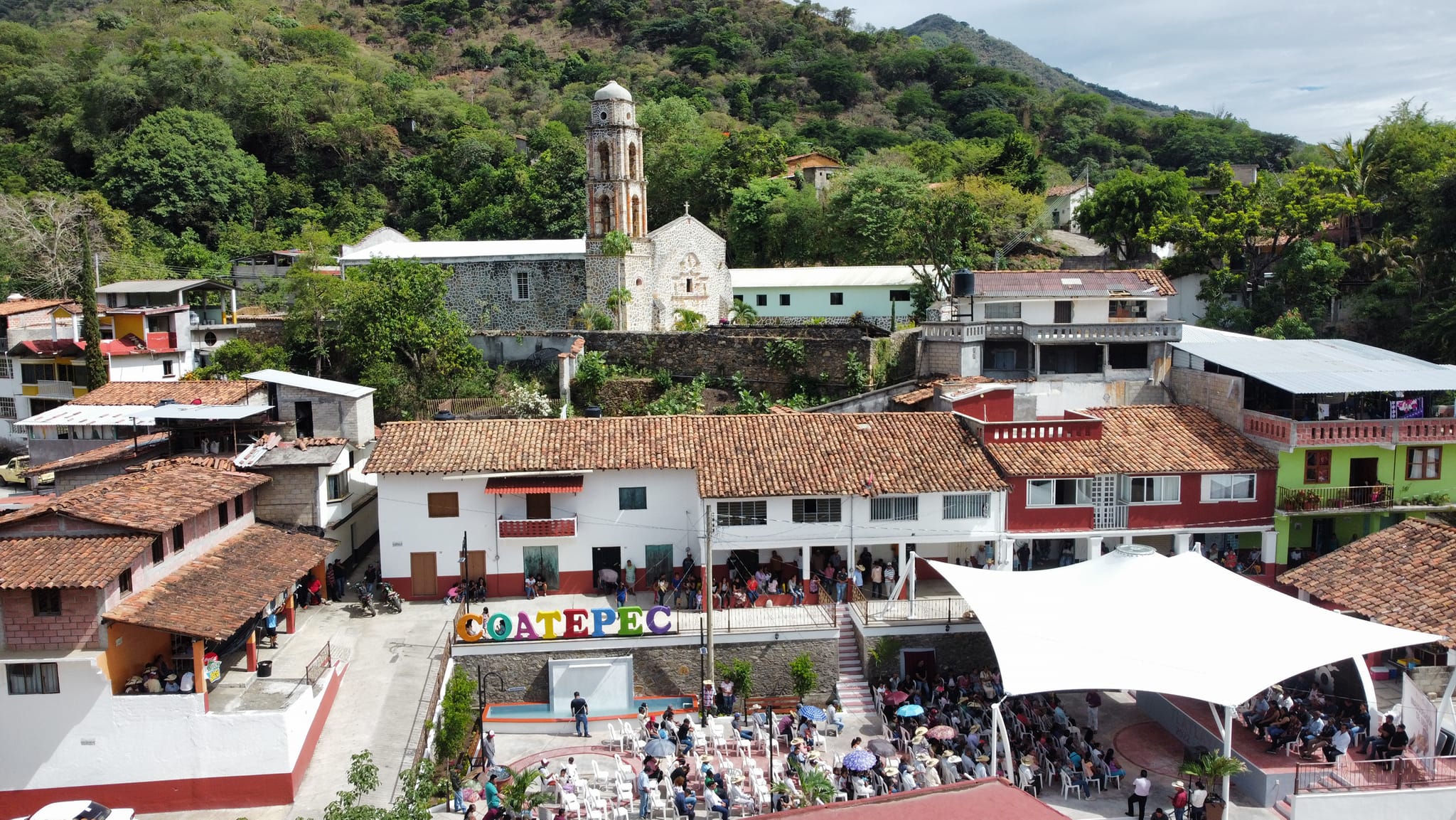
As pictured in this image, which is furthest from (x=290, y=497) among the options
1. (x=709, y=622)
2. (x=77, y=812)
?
(x=709, y=622)

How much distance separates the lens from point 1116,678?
19.4m

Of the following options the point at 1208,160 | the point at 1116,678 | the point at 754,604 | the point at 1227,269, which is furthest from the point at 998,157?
the point at 1116,678

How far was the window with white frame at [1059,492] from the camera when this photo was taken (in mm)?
27984

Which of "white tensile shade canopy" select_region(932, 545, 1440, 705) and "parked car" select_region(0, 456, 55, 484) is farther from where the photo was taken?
"parked car" select_region(0, 456, 55, 484)

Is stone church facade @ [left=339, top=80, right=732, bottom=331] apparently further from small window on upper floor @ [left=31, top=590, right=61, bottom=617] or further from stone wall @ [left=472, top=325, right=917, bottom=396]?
small window on upper floor @ [left=31, top=590, right=61, bottom=617]

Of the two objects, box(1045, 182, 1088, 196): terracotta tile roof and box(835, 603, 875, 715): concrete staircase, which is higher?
box(1045, 182, 1088, 196): terracotta tile roof

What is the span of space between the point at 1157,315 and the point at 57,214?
→ 50162mm

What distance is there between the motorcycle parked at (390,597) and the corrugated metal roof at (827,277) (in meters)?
24.3

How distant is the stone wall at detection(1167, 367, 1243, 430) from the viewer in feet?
101

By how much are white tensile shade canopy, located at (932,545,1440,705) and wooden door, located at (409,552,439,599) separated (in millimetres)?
13764

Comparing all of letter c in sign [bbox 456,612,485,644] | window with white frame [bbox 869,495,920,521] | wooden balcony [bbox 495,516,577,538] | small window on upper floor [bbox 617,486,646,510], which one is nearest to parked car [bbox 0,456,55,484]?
wooden balcony [bbox 495,516,577,538]

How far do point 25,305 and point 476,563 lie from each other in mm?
27956

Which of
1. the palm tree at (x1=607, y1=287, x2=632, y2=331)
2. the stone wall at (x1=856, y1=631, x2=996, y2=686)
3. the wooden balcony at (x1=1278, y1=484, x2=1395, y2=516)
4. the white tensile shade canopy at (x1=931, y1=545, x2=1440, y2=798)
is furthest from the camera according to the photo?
the palm tree at (x1=607, y1=287, x2=632, y2=331)

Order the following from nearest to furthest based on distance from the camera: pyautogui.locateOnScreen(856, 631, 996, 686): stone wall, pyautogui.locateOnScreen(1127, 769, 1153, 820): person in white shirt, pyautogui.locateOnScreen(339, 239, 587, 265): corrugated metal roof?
pyautogui.locateOnScreen(1127, 769, 1153, 820): person in white shirt, pyautogui.locateOnScreen(856, 631, 996, 686): stone wall, pyautogui.locateOnScreen(339, 239, 587, 265): corrugated metal roof
